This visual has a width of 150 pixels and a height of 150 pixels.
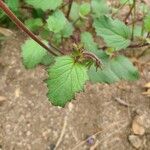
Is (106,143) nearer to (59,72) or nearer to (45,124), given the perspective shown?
(45,124)

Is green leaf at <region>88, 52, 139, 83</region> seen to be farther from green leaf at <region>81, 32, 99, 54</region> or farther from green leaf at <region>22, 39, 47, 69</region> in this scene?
green leaf at <region>22, 39, 47, 69</region>

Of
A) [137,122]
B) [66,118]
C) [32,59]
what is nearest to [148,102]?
[137,122]

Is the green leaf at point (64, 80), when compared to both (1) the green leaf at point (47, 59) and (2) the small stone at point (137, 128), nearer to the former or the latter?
(1) the green leaf at point (47, 59)

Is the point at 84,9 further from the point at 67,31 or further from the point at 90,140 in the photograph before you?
the point at 90,140

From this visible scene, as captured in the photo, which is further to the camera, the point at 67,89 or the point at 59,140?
the point at 59,140

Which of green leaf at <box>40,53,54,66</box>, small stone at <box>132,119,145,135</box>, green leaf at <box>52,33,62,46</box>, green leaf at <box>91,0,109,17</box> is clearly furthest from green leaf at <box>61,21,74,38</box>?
small stone at <box>132,119,145,135</box>

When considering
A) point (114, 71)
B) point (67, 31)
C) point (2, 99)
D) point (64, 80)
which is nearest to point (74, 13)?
point (67, 31)
